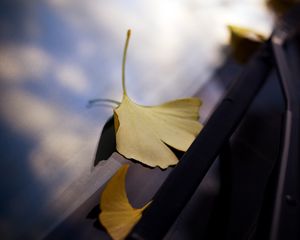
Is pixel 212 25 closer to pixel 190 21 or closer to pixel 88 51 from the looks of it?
pixel 190 21

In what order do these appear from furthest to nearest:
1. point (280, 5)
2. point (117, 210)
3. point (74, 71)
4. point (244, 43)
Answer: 1. point (280, 5)
2. point (244, 43)
3. point (74, 71)
4. point (117, 210)

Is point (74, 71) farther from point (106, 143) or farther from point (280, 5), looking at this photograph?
point (280, 5)

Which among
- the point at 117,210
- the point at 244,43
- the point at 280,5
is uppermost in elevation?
the point at 280,5

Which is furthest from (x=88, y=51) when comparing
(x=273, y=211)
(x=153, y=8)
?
(x=273, y=211)

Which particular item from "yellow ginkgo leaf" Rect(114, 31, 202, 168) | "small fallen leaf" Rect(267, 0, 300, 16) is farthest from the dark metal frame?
"small fallen leaf" Rect(267, 0, 300, 16)

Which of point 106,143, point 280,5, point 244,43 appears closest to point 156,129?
point 106,143

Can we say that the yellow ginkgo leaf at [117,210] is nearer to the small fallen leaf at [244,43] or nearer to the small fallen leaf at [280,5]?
the small fallen leaf at [244,43]

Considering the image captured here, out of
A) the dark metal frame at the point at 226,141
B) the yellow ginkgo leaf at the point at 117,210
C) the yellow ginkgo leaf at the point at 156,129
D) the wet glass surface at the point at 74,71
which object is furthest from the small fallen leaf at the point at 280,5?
the yellow ginkgo leaf at the point at 117,210
